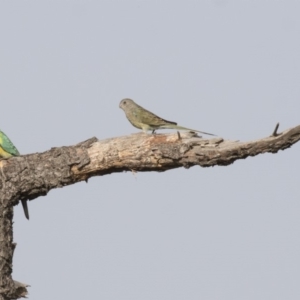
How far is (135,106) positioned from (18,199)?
2118 millimetres

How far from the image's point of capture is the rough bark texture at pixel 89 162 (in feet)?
26.4

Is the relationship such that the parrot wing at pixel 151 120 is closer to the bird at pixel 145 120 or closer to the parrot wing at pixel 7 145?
the bird at pixel 145 120

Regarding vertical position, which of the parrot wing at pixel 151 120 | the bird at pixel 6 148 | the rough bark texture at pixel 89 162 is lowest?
the rough bark texture at pixel 89 162

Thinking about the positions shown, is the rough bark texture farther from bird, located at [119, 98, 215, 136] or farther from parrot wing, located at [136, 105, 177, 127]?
parrot wing, located at [136, 105, 177, 127]

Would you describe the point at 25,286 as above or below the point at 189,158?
below

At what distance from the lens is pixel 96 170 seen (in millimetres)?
8656

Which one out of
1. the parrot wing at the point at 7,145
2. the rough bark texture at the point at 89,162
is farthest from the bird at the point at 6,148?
the rough bark texture at the point at 89,162

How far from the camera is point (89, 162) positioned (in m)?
8.61

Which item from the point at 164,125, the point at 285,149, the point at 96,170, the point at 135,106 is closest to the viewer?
the point at 285,149

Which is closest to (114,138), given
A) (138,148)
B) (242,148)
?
(138,148)

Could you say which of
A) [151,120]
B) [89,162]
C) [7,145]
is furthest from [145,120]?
[7,145]

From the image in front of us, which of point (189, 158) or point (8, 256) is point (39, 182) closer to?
point (8, 256)

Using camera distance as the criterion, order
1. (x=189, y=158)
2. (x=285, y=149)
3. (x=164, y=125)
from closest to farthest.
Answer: (x=285, y=149) < (x=189, y=158) < (x=164, y=125)

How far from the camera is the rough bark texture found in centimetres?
804
